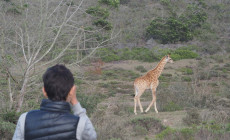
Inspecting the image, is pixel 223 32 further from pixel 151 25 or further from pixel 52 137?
pixel 52 137

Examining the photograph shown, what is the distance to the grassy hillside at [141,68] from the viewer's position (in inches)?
284

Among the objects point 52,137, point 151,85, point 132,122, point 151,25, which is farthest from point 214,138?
point 151,25

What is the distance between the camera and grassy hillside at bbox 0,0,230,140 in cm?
722

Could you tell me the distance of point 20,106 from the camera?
22.5 feet

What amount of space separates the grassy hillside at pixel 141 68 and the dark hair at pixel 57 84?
12.1 ft

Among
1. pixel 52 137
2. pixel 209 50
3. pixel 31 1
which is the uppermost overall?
pixel 31 1

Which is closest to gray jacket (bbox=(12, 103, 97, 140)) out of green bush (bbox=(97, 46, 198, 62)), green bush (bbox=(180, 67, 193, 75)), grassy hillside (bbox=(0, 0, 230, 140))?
grassy hillside (bbox=(0, 0, 230, 140))

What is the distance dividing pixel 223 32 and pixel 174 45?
7.04 meters

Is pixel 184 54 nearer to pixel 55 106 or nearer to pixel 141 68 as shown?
pixel 141 68

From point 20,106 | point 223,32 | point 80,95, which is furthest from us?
point 223,32

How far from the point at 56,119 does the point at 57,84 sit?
233 mm

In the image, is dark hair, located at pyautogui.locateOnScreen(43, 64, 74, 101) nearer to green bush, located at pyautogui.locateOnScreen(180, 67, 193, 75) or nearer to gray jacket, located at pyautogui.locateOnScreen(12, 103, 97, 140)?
gray jacket, located at pyautogui.locateOnScreen(12, 103, 97, 140)

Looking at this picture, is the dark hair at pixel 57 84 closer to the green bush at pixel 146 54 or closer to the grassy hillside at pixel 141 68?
the grassy hillside at pixel 141 68

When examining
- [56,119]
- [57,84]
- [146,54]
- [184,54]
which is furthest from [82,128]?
[184,54]
